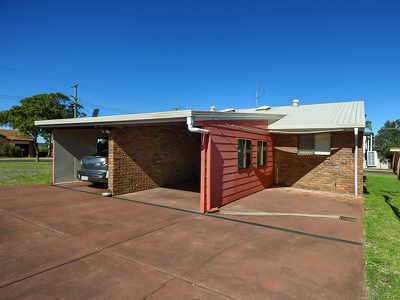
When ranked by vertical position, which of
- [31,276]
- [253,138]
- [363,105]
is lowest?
[31,276]

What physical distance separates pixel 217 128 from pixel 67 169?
7.26 metres

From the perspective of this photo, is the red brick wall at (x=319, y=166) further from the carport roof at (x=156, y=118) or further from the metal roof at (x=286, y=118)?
the carport roof at (x=156, y=118)

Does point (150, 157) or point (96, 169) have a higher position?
point (150, 157)

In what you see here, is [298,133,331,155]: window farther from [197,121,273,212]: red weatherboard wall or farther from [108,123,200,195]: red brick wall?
[108,123,200,195]: red brick wall

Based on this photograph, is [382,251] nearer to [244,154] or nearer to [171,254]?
[171,254]

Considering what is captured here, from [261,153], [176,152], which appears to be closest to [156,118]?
[176,152]

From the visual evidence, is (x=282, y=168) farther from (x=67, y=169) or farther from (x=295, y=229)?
(x=67, y=169)

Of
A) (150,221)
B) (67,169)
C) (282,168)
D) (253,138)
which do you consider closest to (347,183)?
(282,168)

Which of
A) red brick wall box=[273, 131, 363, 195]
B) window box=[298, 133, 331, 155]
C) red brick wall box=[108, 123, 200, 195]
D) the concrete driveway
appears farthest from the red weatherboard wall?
red brick wall box=[108, 123, 200, 195]

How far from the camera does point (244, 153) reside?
8.95 meters

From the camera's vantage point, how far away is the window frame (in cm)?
864

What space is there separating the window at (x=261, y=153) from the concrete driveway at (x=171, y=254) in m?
3.31

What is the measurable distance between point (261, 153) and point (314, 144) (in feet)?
7.04

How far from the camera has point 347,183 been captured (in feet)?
32.9
